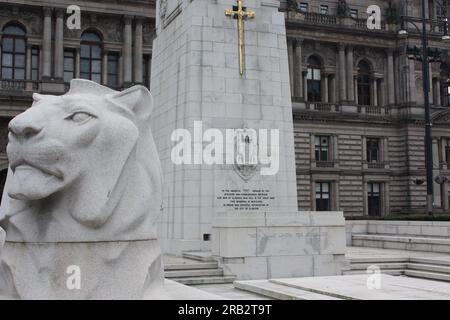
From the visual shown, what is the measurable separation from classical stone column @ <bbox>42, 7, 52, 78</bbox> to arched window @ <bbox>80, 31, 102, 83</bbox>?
9.04 ft

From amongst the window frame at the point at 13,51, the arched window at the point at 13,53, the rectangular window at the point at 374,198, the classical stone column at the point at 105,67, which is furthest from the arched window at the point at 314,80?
the arched window at the point at 13,53

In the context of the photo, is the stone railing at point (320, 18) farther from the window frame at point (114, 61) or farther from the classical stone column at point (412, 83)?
the window frame at point (114, 61)

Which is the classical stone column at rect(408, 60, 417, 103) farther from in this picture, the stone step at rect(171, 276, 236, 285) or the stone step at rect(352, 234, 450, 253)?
the stone step at rect(171, 276, 236, 285)

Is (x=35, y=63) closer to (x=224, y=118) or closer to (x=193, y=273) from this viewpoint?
(x=224, y=118)

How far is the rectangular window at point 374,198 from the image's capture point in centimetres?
5388

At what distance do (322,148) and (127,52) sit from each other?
18.6 m

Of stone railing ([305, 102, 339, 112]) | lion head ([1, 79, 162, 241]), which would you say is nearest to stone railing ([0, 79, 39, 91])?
stone railing ([305, 102, 339, 112])

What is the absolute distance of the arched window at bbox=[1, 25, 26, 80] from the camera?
149 ft

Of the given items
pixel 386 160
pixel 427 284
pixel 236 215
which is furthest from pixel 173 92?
pixel 386 160

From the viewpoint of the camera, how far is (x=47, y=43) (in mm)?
45781

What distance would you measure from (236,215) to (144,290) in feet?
Answer: 27.2

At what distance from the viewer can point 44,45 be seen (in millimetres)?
45719

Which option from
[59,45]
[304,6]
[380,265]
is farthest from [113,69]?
[380,265]

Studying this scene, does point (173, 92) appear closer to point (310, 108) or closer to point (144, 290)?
point (144, 290)
